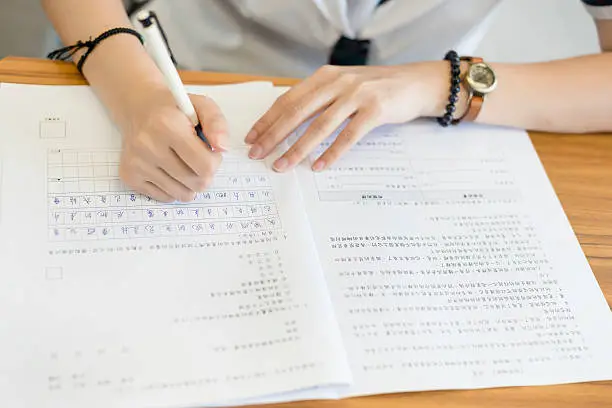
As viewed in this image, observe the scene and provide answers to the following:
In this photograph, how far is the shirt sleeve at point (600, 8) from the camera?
812 millimetres

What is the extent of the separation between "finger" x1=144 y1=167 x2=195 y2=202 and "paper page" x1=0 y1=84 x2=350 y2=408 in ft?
0.04

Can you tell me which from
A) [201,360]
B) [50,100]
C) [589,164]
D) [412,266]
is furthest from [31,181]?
[589,164]

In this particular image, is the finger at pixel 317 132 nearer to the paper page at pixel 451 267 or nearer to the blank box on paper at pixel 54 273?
the paper page at pixel 451 267

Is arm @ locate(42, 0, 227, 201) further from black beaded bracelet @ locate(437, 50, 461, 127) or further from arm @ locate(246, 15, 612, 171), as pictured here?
black beaded bracelet @ locate(437, 50, 461, 127)

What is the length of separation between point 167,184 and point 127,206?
4 cm

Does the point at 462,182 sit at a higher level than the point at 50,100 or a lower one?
lower

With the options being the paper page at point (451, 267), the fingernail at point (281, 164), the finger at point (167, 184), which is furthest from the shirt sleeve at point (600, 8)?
the finger at point (167, 184)

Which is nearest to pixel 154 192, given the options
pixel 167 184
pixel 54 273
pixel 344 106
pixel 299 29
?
pixel 167 184

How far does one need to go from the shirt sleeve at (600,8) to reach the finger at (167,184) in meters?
0.56

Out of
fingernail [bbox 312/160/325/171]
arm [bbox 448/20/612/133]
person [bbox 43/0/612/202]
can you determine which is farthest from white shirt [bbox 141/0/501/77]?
fingernail [bbox 312/160/325/171]

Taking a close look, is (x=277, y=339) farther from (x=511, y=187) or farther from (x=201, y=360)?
(x=511, y=187)

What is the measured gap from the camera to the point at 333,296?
57 cm

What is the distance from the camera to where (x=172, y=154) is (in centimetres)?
60

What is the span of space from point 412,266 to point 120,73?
341 mm
